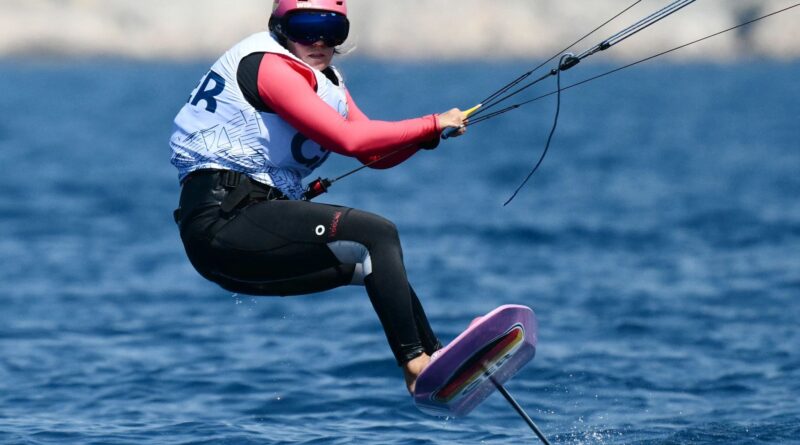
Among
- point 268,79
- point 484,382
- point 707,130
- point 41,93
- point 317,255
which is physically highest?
point 41,93

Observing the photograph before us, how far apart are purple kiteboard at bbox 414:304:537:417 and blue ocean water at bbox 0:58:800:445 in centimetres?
196

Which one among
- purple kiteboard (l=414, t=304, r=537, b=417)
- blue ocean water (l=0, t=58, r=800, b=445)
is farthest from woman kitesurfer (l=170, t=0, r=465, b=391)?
blue ocean water (l=0, t=58, r=800, b=445)

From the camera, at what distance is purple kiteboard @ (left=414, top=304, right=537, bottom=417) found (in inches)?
277

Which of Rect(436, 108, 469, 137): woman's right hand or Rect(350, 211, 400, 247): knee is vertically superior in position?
Rect(436, 108, 469, 137): woman's right hand

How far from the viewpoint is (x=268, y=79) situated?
6973 mm

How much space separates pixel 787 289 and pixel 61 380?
974 centimetres

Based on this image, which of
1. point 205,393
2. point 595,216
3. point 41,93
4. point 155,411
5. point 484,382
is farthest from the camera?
point 41,93

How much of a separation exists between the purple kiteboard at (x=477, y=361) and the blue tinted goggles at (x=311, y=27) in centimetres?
159

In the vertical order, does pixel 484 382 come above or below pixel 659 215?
below

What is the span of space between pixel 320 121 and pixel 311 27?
0.56 metres

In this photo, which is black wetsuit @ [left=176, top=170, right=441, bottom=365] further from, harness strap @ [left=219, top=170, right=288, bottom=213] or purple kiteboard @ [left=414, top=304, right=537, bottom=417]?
purple kiteboard @ [left=414, top=304, right=537, bottom=417]

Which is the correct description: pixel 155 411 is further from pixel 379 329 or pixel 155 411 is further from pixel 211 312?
pixel 211 312

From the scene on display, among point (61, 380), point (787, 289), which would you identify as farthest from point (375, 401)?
point (787, 289)

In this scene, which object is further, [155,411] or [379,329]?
[379,329]
